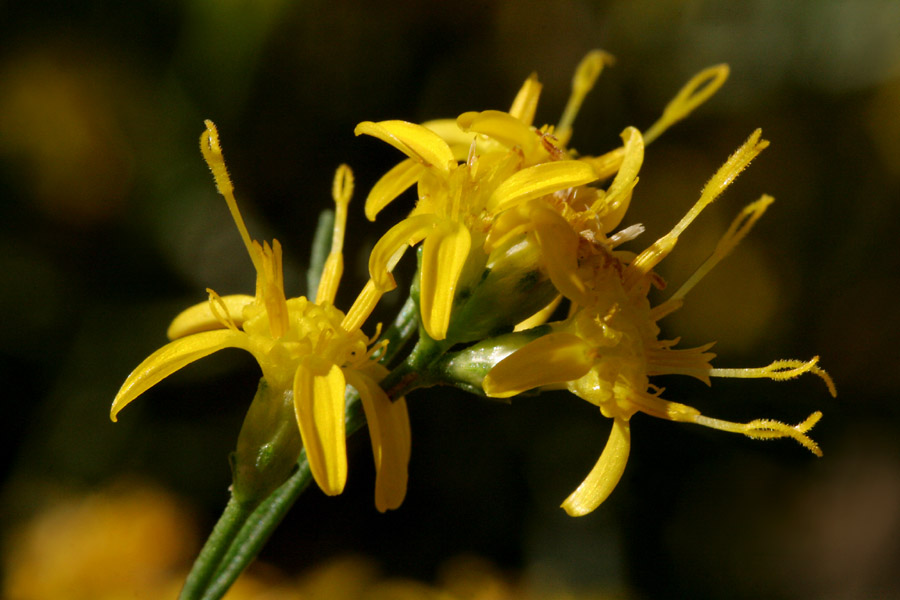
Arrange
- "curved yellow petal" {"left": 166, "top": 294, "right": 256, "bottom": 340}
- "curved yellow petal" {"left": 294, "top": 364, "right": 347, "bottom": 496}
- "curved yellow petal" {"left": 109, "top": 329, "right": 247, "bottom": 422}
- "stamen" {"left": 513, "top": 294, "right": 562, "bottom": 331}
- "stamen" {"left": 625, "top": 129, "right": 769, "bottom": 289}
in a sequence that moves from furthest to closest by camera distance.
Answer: "stamen" {"left": 513, "top": 294, "right": 562, "bottom": 331}, "curved yellow petal" {"left": 166, "top": 294, "right": 256, "bottom": 340}, "stamen" {"left": 625, "top": 129, "right": 769, "bottom": 289}, "curved yellow petal" {"left": 109, "top": 329, "right": 247, "bottom": 422}, "curved yellow petal" {"left": 294, "top": 364, "right": 347, "bottom": 496}

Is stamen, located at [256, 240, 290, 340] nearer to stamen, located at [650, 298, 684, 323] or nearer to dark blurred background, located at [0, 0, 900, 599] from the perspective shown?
stamen, located at [650, 298, 684, 323]

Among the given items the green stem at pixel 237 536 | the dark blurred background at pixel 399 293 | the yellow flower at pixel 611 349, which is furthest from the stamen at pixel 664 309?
the dark blurred background at pixel 399 293

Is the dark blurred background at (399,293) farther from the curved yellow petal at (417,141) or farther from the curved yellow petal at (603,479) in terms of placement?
the curved yellow petal at (603,479)

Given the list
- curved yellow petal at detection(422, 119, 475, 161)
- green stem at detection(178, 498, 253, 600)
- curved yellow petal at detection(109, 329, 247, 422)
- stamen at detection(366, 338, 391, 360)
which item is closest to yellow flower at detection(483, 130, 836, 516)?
stamen at detection(366, 338, 391, 360)

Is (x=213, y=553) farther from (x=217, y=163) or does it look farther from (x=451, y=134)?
(x=451, y=134)

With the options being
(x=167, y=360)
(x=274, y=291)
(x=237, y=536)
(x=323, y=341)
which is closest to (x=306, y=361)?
(x=323, y=341)

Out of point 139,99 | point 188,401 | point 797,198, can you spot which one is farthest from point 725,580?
point 139,99

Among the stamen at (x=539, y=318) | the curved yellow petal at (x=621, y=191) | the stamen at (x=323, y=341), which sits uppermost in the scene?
the curved yellow petal at (x=621, y=191)
